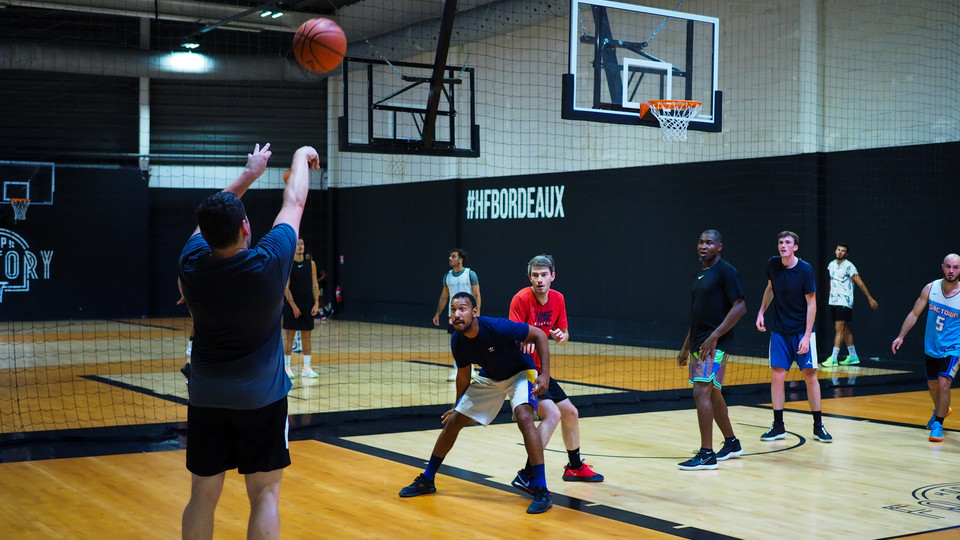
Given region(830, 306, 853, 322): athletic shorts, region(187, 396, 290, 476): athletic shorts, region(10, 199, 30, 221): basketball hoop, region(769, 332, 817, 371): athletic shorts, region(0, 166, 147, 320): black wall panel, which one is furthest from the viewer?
region(0, 166, 147, 320): black wall panel

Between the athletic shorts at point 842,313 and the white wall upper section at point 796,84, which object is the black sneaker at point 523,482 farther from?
the white wall upper section at point 796,84

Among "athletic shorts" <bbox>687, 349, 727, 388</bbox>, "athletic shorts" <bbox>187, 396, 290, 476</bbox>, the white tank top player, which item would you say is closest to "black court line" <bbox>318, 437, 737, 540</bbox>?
"athletic shorts" <bbox>687, 349, 727, 388</bbox>

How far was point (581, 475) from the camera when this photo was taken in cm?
670

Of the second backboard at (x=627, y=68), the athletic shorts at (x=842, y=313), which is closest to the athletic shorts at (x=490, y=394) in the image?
the second backboard at (x=627, y=68)

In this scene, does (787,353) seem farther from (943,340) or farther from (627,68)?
(627,68)

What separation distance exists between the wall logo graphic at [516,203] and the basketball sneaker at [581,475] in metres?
13.3

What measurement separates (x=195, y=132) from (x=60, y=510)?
2120 centimetres

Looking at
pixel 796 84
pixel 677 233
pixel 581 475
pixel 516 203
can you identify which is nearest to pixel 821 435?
pixel 581 475

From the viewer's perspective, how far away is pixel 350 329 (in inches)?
912

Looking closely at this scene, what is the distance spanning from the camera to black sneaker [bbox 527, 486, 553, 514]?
5.76 meters

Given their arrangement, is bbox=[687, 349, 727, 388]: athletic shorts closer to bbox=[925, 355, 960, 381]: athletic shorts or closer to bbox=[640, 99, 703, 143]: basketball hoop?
bbox=[925, 355, 960, 381]: athletic shorts

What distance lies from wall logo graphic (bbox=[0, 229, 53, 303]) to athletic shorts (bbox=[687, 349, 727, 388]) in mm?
21207

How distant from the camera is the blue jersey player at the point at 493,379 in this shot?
5883 mm

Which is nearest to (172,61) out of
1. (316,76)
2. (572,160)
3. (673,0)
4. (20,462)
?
(316,76)
